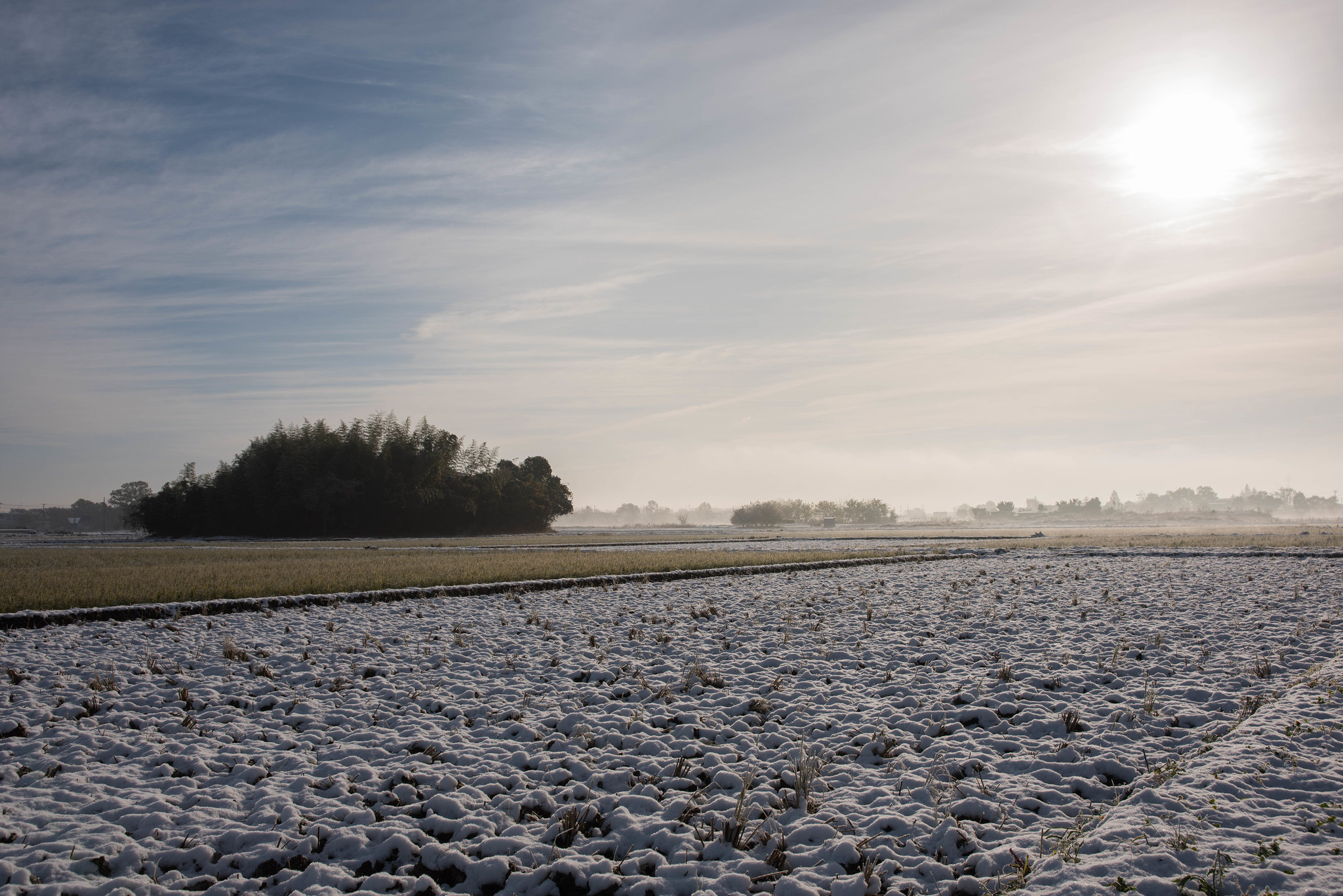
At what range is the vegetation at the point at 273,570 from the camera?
16422 mm

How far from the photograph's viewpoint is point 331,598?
17141 millimetres

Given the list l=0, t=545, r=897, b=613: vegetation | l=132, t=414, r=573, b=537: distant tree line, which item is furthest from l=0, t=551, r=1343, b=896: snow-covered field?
l=132, t=414, r=573, b=537: distant tree line

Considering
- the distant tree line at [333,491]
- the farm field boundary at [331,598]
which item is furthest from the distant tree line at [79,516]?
the farm field boundary at [331,598]

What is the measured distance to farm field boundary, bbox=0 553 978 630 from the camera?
543 inches

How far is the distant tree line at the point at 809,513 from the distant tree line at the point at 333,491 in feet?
192

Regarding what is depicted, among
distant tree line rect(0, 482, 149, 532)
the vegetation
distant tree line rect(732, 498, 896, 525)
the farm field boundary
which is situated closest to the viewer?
the farm field boundary

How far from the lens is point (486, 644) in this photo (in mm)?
12320

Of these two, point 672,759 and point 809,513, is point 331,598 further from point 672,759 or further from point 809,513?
point 809,513

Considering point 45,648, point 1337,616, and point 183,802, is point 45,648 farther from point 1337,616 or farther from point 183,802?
point 1337,616

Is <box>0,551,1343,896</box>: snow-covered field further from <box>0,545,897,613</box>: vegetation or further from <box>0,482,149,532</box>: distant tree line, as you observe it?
<box>0,482,149,532</box>: distant tree line

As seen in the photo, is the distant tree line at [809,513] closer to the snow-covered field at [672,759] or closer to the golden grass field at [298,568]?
the golden grass field at [298,568]

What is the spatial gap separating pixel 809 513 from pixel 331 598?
137879 mm

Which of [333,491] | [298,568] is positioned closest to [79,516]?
[333,491]

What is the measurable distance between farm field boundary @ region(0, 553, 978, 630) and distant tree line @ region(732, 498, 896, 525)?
321 feet
